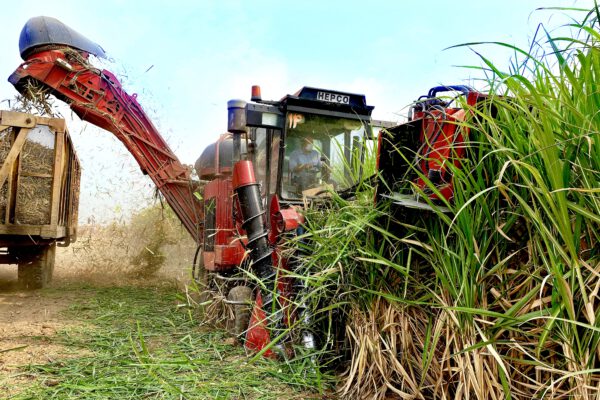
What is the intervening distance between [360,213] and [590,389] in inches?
58.8

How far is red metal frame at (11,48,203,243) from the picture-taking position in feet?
24.5

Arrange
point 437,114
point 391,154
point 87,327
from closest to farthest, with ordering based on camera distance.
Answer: point 437,114 → point 391,154 → point 87,327

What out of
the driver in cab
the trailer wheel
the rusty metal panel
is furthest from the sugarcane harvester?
the trailer wheel

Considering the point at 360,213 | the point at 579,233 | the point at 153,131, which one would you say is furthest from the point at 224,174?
the point at 579,233

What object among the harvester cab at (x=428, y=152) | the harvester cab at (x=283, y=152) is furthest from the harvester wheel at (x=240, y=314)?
the harvester cab at (x=428, y=152)

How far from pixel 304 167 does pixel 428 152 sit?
2677 millimetres

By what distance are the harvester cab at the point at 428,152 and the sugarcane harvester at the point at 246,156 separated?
0.71m

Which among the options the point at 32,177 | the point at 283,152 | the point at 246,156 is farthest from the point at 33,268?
the point at 283,152

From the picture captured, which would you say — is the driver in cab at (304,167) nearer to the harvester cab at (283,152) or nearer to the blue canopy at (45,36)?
the harvester cab at (283,152)

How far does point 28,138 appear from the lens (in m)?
7.49

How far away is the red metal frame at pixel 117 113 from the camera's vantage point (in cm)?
747

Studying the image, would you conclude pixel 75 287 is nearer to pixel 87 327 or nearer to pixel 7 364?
pixel 87 327

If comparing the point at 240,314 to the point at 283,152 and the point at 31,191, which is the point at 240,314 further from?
the point at 31,191

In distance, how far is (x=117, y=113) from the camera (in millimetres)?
7781
